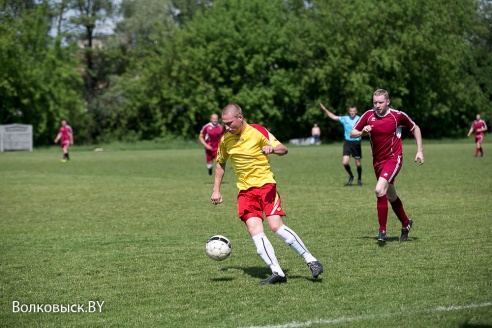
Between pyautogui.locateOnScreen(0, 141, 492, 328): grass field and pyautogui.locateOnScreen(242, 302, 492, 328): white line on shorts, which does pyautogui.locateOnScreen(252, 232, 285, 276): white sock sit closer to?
pyautogui.locateOnScreen(0, 141, 492, 328): grass field

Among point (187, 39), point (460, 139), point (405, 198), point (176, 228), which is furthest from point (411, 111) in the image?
point (176, 228)

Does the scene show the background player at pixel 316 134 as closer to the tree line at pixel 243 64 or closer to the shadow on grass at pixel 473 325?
the tree line at pixel 243 64

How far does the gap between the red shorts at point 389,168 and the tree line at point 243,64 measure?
5606 centimetres

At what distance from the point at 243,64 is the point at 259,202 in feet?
209

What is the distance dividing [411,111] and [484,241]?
61.2 meters

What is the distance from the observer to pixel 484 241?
10.7 metres

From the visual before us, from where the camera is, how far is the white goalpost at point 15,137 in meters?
59.6

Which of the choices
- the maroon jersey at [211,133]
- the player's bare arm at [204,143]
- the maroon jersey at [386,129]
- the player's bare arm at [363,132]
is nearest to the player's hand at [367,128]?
the player's bare arm at [363,132]

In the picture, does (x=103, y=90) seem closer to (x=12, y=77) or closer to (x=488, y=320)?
(x=12, y=77)

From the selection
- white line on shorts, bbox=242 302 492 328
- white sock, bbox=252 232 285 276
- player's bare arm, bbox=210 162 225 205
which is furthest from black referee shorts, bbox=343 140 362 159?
white line on shorts, bbox=242 302 492 328

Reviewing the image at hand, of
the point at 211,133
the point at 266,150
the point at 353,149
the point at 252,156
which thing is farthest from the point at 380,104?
the point at 211,133

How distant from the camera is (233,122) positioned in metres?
8.41

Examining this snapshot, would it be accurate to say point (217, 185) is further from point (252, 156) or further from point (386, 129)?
point (386, 129)

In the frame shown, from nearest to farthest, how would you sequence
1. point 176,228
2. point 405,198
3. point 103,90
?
1. point 176,228
2. point 405,198
3. point 103,90
